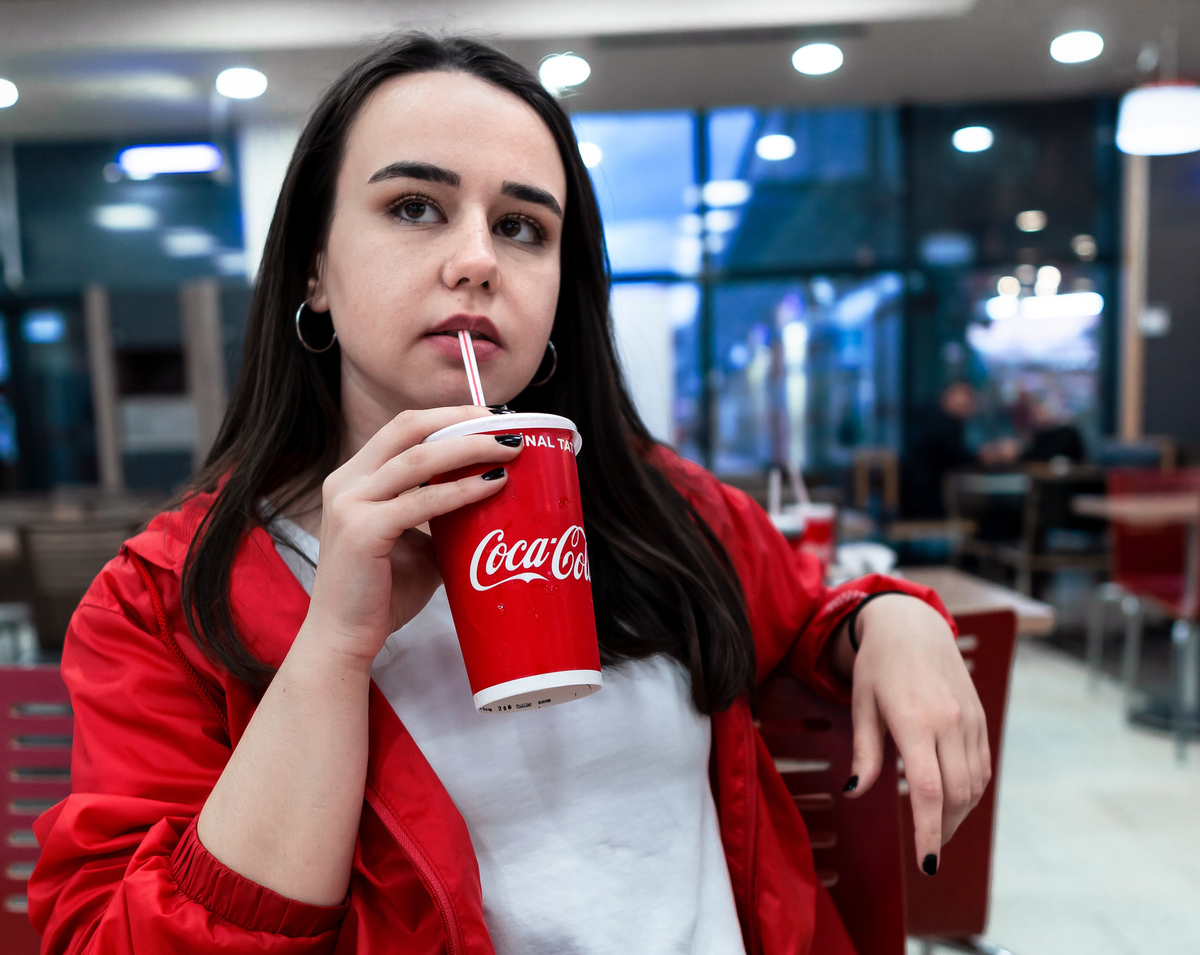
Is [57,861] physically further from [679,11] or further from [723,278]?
[723,278]

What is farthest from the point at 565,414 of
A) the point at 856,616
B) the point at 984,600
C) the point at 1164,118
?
the point at 1164,118

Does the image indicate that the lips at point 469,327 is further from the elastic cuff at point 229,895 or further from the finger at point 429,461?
the elastic cuff at point 229,895

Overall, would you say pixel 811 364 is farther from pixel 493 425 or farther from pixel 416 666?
pixel 493 425

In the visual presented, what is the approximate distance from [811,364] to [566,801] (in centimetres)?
634

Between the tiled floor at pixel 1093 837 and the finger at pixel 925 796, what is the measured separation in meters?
1.72

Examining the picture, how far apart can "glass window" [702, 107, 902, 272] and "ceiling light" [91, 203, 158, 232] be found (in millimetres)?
4330

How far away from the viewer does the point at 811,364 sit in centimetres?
677

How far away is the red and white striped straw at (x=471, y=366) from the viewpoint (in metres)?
0.64

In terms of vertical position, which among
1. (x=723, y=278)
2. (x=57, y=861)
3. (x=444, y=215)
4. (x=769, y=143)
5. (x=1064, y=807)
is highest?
(x=769, y=143)

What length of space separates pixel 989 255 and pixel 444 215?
22.0ft

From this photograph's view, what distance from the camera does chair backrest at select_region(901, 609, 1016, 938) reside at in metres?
1.22

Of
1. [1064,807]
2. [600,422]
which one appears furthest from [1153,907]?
[600,422]

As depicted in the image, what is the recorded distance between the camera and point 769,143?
21.7 ft

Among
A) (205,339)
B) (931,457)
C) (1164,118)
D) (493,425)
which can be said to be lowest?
(931,457)
